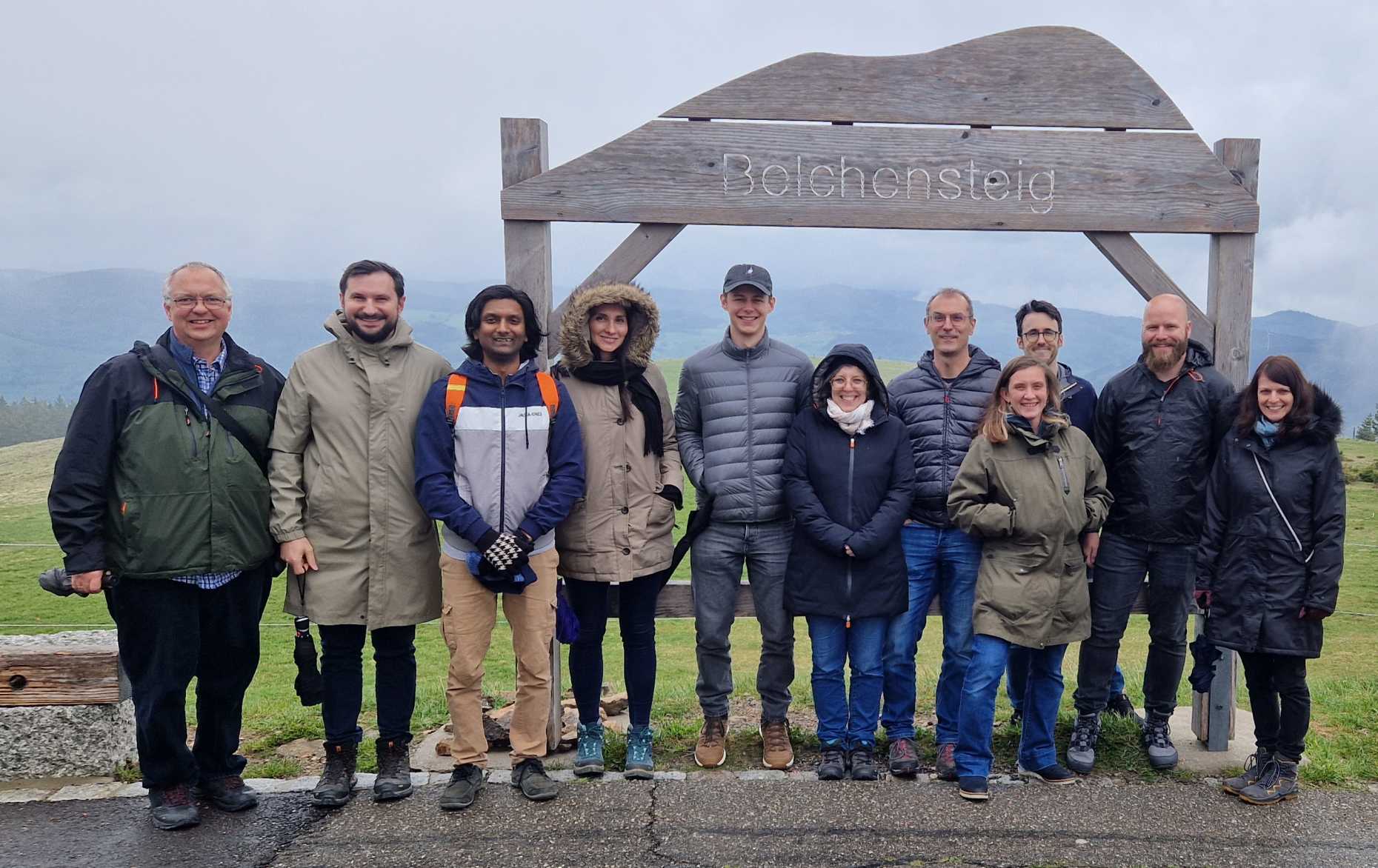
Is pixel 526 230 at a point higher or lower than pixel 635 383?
higher

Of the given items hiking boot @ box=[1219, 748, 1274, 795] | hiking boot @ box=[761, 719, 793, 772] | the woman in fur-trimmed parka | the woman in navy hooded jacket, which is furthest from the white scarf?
hiking boot @ box=[1219, 748, 1274, 795]

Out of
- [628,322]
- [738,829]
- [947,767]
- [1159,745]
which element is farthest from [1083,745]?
[628,322]

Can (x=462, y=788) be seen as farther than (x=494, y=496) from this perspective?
Yes

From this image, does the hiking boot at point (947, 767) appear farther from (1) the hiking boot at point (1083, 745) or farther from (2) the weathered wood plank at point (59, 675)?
(2) the weathered wood plank at point (59, 675)

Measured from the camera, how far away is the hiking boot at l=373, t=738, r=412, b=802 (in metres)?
4.43

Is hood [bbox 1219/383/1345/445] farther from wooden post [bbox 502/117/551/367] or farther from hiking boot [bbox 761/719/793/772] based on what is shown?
wooden post [bbox 502/117/551/367]

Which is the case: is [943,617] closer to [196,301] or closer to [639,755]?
[639,755]

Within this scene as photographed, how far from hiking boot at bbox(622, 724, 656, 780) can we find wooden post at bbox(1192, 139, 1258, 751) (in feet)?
9.61

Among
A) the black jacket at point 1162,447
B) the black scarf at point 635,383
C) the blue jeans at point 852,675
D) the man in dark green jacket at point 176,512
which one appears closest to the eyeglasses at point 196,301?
the man in dark green jacket at point 176,512

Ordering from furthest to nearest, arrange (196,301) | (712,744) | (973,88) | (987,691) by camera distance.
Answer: (973,88) < (712,744) < (987,691) < (196,301)

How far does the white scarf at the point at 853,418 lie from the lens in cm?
446

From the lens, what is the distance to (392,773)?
4477 millimetres

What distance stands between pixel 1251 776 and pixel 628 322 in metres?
3.62

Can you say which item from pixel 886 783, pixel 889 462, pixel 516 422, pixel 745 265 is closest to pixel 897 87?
pixel 745 265
